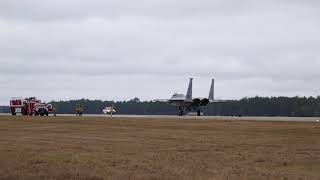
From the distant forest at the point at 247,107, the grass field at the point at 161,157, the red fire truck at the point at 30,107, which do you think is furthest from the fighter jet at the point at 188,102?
the grass field at the point at 161,157

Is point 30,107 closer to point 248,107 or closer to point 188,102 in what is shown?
point 188,102

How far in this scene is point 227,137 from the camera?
32312 mm

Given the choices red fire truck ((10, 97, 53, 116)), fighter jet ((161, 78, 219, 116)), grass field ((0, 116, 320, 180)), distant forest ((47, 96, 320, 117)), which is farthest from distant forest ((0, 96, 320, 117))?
grass field ((0, 116, 320, 180))

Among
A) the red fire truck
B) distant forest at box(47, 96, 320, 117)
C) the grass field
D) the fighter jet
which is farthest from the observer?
distant forest at box(47, 96, 320, 117)

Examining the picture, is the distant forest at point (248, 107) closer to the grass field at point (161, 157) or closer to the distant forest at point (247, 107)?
the distant forest at point (247, 107)

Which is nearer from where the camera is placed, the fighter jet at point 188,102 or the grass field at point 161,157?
the grass field at point 161,157

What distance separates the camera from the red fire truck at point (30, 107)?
84.9m

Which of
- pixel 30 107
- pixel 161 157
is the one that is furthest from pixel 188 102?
pixel 161 157

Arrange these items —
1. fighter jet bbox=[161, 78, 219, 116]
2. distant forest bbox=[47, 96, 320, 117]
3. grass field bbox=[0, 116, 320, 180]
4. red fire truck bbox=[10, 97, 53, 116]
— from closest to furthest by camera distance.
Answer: grass field bbox=[0, 116, 320, 180], red fire truck bbox=[10, 97, 53, 116], fighter jet bbox=[161, 78, 219, 116], distant forest bbox=[47, 96, 320, 117]

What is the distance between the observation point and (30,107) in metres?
87.6

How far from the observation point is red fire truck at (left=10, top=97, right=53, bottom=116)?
84875mm

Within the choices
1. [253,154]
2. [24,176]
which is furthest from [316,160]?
[24,176]

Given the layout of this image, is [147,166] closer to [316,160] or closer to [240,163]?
[240,163]

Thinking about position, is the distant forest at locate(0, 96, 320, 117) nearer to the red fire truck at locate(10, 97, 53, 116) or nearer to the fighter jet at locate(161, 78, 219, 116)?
the fighter jet at locate(161, 78, 219, 116)
